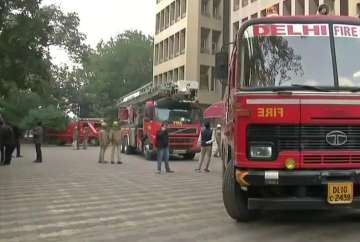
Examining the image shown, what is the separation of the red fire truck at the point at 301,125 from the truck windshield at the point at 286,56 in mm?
14

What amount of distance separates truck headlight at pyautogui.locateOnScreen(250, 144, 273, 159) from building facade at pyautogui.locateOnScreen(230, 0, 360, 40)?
21.6 metres

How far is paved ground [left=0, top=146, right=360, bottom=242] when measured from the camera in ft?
29.8

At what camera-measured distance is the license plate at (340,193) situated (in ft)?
28.8

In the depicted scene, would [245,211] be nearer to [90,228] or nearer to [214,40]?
[90,228]

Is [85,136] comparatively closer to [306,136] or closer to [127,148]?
[127,148]

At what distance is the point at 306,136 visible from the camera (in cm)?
891

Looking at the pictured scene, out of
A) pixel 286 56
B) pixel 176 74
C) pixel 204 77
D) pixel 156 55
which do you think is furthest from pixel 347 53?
pixel 156 55

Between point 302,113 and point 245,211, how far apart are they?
6.52ft

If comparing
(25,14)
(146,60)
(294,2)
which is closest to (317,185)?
(25,14)

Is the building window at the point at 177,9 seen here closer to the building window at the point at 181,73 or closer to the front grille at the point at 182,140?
the building window at the point at 181,73

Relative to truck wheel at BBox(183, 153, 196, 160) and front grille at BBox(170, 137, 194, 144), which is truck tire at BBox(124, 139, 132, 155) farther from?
front grille at BBox(170, 137, 194, 144)

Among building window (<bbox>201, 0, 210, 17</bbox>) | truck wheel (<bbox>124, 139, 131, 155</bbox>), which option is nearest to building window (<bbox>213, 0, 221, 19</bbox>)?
building window (<bbox>201, 0, 210, 17</bbox>)

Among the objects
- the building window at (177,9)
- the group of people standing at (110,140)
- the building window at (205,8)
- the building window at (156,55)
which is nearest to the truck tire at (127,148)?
the group of people standing at (110,140)

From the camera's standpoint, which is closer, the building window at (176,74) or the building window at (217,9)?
the building window at (217,9)
